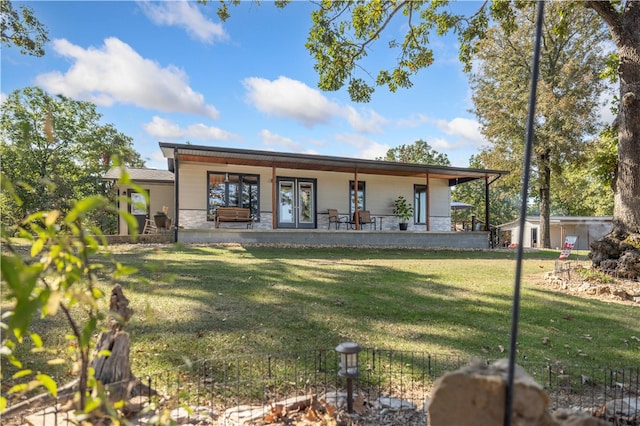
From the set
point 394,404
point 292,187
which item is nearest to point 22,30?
point 292,187

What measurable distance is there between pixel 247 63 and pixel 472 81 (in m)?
14.2

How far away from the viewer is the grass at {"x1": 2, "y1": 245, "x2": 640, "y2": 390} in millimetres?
3256

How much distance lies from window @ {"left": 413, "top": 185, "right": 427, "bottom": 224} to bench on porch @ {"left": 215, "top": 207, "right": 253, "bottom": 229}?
8.19 m

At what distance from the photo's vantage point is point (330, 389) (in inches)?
103

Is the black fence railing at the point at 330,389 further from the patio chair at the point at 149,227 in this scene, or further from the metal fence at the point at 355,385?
the patio chair at the point at 149,227

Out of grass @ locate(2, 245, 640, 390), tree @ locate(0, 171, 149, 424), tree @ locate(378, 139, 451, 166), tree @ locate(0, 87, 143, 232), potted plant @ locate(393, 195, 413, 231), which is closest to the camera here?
tree @ locate(0, 171, 149, 424)

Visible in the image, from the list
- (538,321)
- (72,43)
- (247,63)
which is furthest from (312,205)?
(538,321)

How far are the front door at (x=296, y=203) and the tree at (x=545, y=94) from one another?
1111 cm

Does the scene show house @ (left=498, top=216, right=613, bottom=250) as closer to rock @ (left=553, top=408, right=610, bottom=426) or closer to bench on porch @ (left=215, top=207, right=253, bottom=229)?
bench on porch @ (left=215, top=207, right=253, bottom=229)

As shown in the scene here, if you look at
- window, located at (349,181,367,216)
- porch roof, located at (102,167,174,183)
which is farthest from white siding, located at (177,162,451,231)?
porch roof, located at (102,167,174,183)

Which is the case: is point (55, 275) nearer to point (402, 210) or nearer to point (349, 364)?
point (349, 364)

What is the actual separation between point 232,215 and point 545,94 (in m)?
Answer: 15.9

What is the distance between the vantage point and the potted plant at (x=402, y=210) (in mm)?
16359

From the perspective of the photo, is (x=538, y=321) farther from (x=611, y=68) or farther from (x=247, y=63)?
(x=247, y=63)
